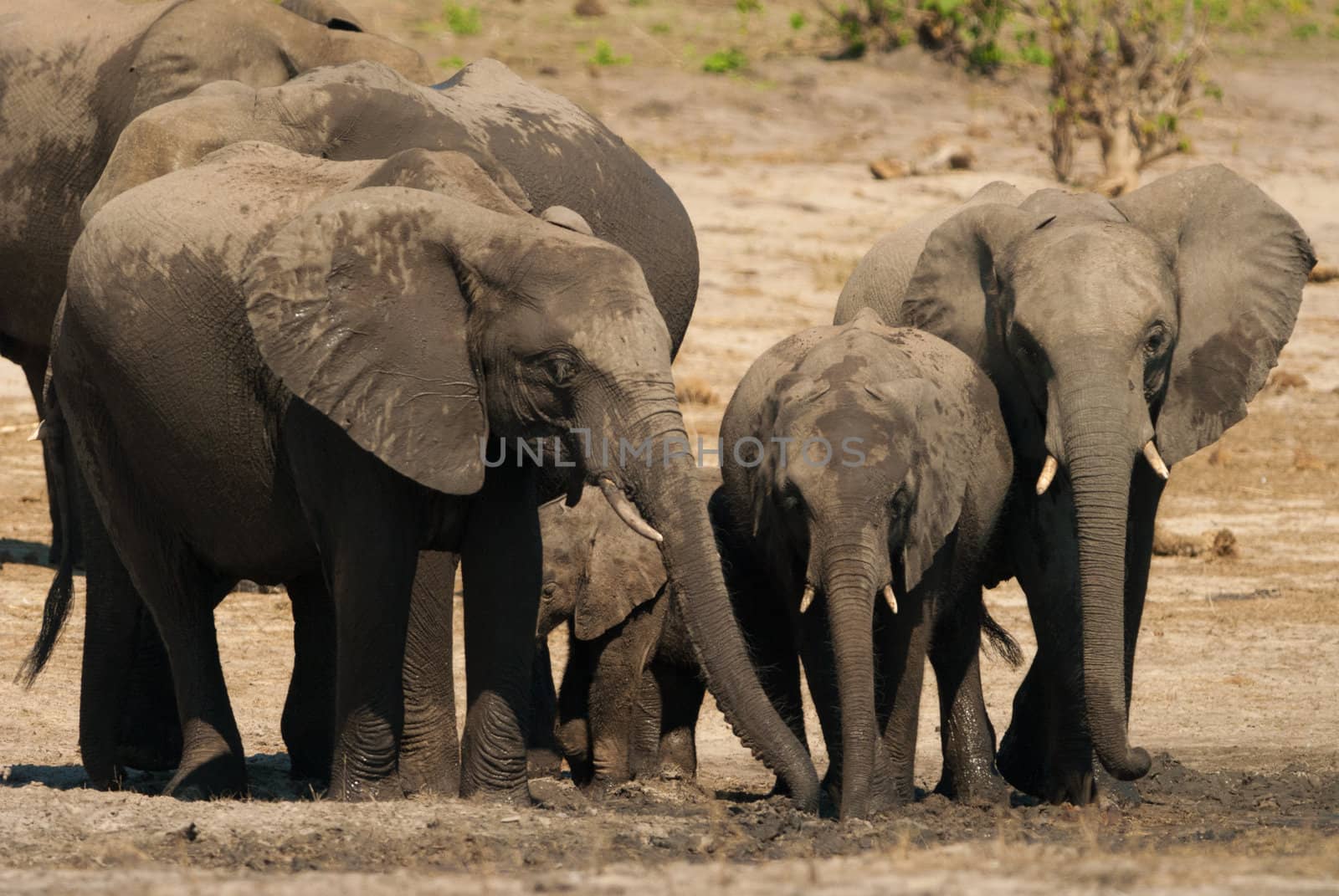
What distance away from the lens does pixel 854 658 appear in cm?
646

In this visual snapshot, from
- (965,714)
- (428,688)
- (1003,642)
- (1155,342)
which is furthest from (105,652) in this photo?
(1155,342)

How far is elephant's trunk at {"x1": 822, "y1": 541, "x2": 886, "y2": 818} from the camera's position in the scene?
6453mm

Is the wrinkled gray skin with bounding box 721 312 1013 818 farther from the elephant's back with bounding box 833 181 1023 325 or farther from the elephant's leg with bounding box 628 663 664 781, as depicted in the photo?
the elephant's back with bounding box 833 181 1023 325

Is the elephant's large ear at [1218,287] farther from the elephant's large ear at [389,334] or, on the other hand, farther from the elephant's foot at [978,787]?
the elephant's large ear at [389,334]

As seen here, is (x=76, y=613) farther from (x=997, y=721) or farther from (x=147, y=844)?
(x=147, y=844)

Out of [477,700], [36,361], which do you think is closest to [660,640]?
[477,700]

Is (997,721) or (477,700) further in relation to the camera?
(997,721)

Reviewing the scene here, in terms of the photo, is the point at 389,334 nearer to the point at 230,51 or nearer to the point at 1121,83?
the point at 230,51

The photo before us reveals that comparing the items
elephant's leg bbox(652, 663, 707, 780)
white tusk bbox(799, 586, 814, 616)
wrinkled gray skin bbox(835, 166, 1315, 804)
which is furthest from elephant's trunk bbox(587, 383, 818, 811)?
elephant's leg bbox(652, 663, 707, 780)

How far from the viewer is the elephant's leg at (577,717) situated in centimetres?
822

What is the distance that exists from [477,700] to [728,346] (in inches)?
371

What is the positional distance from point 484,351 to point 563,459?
→ 0.36m

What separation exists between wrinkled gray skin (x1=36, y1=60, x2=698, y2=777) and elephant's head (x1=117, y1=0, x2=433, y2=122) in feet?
3.03

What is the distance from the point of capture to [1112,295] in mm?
7129
